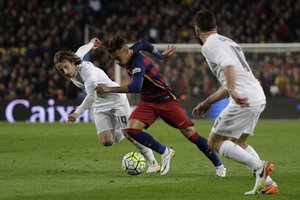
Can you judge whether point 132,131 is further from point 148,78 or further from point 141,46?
point 141,46

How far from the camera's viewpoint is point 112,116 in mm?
13008

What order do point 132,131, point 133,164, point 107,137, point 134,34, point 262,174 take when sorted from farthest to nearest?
1. point 134,34
2. point 107,137
3. point 133,164
4. point 132,131
5. point 262,174

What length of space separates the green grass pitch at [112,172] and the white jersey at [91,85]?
0.99 metres

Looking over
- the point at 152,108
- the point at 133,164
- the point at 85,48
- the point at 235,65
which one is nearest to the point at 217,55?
the point at 235,65

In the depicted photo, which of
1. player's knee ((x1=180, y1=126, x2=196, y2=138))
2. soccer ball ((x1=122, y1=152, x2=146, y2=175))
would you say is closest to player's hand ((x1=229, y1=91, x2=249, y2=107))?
player's knee ((x1=180, y1=126, x2=196, y2=138))

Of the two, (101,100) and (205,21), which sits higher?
(205,21)

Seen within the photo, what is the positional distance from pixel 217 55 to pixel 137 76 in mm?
2000

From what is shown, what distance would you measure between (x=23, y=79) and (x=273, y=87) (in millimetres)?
8408

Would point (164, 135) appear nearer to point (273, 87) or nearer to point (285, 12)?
point (273, 87)

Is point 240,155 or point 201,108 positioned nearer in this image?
point 240,155

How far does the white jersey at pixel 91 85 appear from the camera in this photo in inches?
467

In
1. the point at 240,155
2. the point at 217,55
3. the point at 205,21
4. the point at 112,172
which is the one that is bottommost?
the point at 112,172

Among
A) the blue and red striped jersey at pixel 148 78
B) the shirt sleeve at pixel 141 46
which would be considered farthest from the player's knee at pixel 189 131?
the shirt sleeve at pixel 141 46

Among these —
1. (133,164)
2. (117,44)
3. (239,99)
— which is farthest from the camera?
(133,164)
